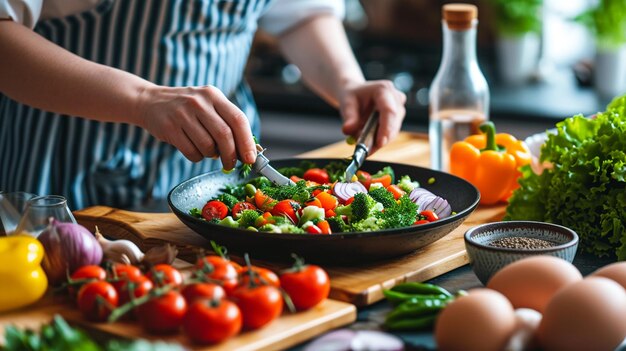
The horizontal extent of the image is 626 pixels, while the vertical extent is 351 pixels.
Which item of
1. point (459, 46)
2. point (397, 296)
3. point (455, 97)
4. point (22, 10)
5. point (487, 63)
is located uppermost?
point (22, 10)

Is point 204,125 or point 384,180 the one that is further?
point 384,180

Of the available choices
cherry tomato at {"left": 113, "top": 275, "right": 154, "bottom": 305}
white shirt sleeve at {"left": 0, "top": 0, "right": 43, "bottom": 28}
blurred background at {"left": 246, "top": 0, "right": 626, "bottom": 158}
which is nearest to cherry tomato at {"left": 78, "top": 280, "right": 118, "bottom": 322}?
cherry tomato at {"left": 113, "top": 275, "right": 154, "bottom": 305}

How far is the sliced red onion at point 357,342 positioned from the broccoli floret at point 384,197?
18.0 inches

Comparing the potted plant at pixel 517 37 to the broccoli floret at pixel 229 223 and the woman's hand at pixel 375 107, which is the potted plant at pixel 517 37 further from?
the broccoli floret at pixel 229 223

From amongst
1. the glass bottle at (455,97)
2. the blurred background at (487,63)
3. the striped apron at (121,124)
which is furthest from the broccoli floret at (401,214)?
the blurred background at (487,63)

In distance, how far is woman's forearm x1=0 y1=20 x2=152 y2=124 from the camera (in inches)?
66.6

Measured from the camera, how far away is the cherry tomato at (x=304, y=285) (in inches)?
51.0

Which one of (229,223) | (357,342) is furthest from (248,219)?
(357,342)

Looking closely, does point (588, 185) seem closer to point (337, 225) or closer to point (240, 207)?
point (337, 225)

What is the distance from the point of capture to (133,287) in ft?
4.09

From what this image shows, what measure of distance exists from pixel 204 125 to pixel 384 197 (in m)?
0.35

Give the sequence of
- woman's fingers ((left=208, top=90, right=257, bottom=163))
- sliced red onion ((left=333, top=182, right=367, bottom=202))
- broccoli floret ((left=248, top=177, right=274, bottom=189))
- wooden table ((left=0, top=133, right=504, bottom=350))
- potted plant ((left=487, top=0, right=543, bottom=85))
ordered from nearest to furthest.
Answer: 1. wooden table ((left=0, top=133, right=504, bottom=350))
2. woman's fingers ((left=208, top=90, right=257, bottom=163))
3. sliced red onion ((left=333, top=182, right=367, bottom=202))
4. broccoli floret ((left=248, top=177, right=274, bottom=189))
5. potted plant ((left=487, top=0, right=543, bottom=85))

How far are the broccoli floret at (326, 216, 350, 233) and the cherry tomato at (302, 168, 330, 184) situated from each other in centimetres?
32

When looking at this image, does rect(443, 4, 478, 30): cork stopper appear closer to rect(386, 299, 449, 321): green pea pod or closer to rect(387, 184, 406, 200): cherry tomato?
rect(387, 184, 406, 200): cherry tomato
